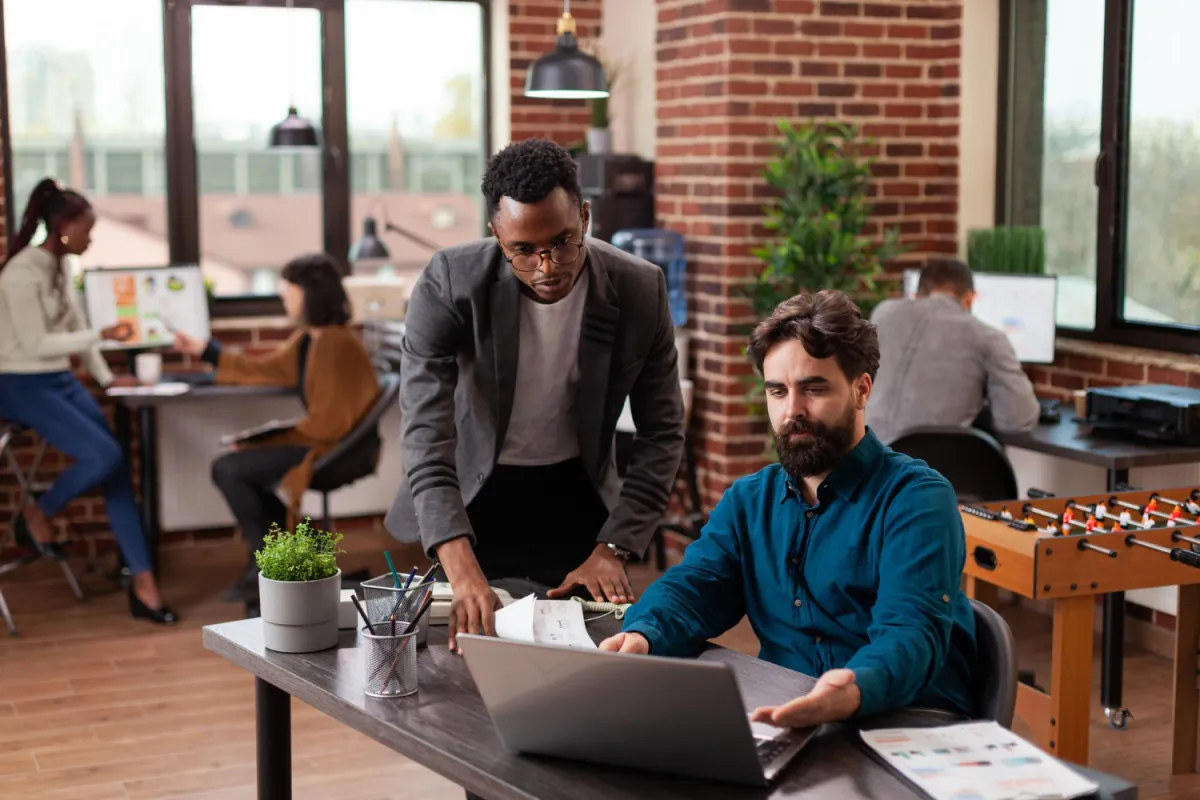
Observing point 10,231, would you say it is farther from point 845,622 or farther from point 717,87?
point 845,622

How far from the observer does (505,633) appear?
2.21m

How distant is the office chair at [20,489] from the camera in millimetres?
5238

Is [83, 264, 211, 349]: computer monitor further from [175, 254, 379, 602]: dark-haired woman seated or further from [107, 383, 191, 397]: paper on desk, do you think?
[175, 254, 379, 602]: dark-haired woman seated

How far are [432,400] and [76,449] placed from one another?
3098mm

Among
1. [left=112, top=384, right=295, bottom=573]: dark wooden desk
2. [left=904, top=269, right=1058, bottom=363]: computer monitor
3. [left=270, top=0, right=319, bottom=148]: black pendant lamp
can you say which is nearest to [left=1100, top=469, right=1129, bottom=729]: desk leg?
[left=904, top=269, right=1058, bottom=363]: computer monitor

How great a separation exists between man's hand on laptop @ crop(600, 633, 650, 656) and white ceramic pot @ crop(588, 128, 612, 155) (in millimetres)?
4180

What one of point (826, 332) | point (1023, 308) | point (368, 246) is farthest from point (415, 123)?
point (826, 332)

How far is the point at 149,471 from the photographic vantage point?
546 cm

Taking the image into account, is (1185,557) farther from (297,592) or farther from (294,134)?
(294,134)

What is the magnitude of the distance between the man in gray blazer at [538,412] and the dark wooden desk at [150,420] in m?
2.75

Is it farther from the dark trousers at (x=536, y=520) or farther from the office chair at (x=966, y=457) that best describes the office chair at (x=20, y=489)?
the office chair at (x=966, y=457)

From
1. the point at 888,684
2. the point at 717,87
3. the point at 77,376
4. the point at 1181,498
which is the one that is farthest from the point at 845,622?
the point at 77,376

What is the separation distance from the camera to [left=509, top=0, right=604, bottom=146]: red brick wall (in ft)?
21.4

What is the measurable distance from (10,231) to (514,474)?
3885 millimetres
